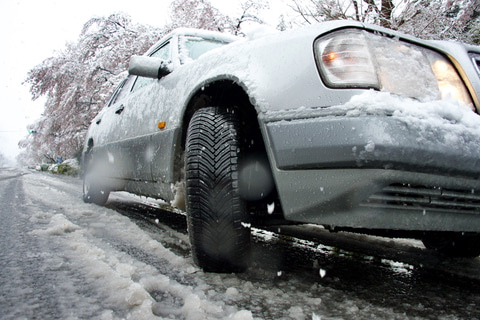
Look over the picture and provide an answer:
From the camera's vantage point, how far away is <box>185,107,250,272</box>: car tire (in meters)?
1.56

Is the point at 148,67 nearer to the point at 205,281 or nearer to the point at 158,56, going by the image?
the point at 158,56

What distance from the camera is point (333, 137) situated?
4.11 feet

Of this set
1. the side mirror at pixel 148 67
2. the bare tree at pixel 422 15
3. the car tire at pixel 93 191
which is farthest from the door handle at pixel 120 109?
the bare tree at pixel 422 15

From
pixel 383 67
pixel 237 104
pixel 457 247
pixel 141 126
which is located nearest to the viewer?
pixel 383 67

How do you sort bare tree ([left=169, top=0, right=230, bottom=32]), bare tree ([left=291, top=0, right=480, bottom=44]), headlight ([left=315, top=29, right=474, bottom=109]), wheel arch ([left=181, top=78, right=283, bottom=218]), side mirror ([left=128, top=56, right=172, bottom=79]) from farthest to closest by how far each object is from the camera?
bare tree ([left=169, top=0, right=230, bottom=32])
bare tree ([left=291, top=0, right=480, bottom=44])
side mirror ([left=128, top=56, right=172, bottom=79])
wheel arch ([left=181, top=78, right=283, bottom=218])
headlight ([left=315, top=29, right=474, bottom=109])

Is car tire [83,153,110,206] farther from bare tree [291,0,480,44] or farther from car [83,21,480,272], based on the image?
bare tree [291,0,480,44]

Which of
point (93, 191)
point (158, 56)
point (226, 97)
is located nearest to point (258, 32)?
point (226, 97)

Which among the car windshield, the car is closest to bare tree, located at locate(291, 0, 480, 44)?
the car windshield

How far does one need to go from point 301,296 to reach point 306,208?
382 mm

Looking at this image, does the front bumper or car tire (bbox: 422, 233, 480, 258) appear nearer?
the front bumper

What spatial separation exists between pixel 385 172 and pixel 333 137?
22 centimetres

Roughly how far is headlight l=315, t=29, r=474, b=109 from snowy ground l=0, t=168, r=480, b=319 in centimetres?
87

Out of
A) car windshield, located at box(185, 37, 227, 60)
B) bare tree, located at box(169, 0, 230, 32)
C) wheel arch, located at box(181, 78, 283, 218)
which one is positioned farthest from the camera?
bare tree, located at box(169, 0, 230, 32)

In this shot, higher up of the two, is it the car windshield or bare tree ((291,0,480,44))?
bare tree ((291,0,480,44))
